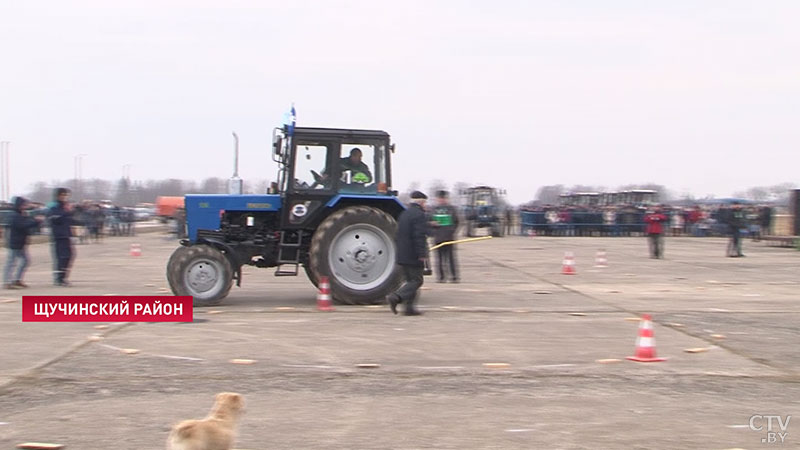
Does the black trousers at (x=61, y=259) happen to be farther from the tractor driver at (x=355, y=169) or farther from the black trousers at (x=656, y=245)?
the black trousers at (x=656, y=245)

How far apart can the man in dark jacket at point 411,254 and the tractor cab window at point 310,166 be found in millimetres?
1753

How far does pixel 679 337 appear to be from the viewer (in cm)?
1002

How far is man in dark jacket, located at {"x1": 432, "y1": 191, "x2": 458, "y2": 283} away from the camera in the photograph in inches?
690

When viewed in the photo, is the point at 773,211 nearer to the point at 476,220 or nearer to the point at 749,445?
the point at 476,220

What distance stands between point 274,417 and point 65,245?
1089 centimetres

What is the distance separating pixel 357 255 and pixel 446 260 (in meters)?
5.51

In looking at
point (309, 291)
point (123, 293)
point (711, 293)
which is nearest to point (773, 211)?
point (711, 293)

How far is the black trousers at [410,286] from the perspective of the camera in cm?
1145

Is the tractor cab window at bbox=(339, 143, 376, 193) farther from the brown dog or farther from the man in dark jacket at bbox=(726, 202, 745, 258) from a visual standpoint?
the man in dark jacket at bbox=(726, 202, 745, 258)

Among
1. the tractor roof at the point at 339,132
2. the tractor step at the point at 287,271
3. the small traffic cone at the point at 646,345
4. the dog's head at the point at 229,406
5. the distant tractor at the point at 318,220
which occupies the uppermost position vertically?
the tractor roof at the point at 339,132

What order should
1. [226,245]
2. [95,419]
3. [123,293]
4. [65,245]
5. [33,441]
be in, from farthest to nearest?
[65,245] → [123,293] → [226,245] → [95,419] → [33,441]
